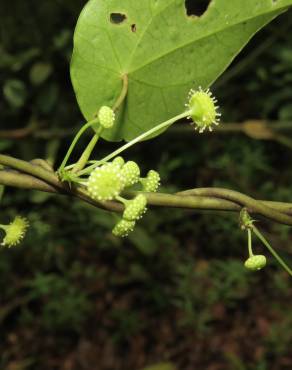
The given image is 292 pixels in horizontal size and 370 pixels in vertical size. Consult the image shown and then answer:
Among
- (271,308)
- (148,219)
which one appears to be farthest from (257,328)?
(148,219)

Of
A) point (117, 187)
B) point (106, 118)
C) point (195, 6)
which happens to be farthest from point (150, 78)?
point (195, 6)

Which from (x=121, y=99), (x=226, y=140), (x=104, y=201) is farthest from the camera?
(x=226, y=140)

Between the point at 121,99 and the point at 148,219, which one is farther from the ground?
the point at 148,219

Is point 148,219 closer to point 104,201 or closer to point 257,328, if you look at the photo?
point 257,328

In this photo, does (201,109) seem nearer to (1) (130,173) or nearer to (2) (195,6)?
(1) (130,173)

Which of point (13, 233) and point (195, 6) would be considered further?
point (195, 6)

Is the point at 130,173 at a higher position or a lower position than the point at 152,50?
lower
